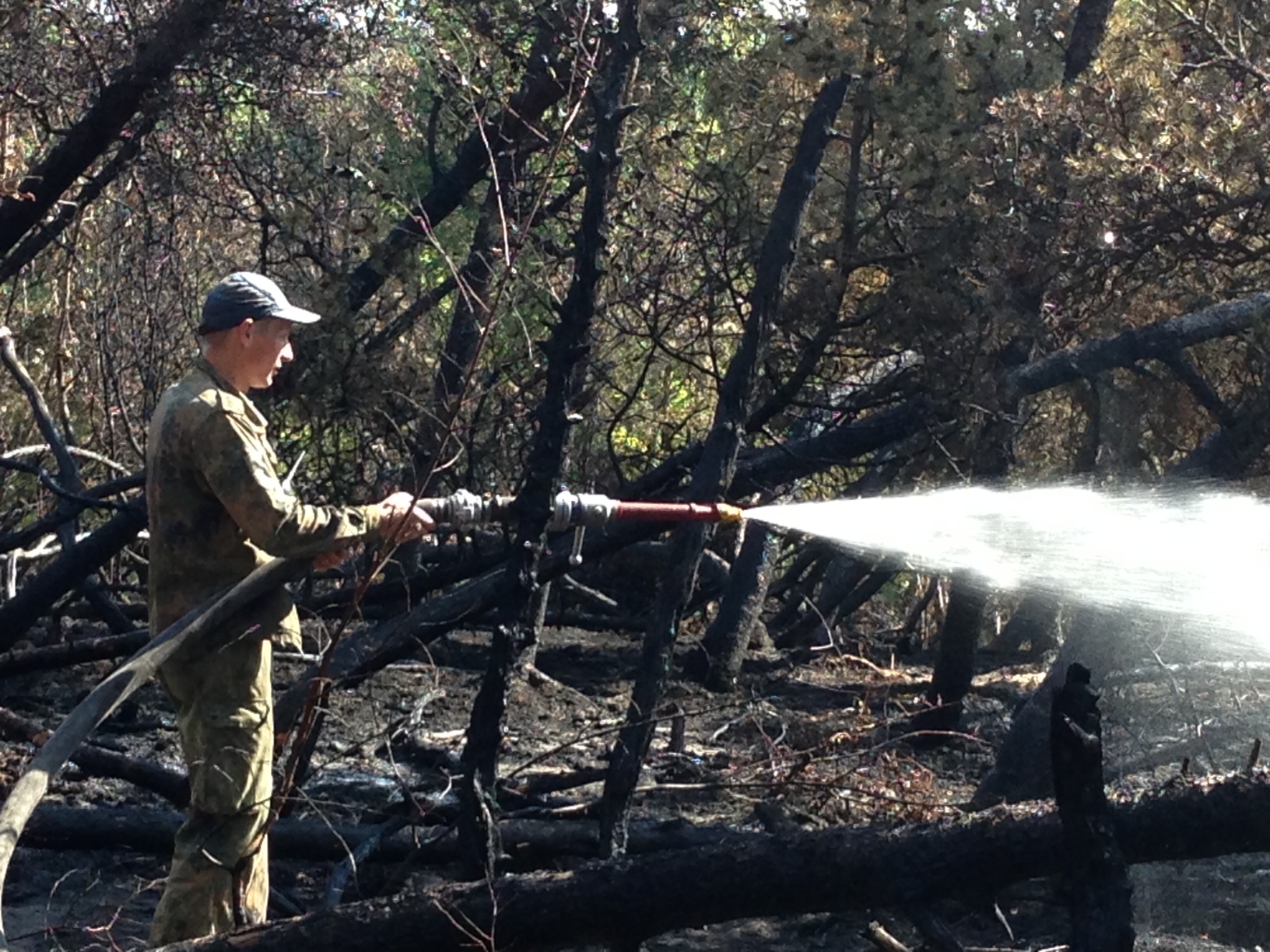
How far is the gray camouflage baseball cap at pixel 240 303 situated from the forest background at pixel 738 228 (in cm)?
128

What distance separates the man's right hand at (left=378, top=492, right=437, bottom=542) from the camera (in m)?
3.85

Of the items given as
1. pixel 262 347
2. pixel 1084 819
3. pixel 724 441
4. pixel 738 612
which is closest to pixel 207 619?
pixel 262 347

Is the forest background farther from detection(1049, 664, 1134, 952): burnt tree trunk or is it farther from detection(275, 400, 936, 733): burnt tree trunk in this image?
detection(1049, 664, 1134, 952): burnt tree trunk

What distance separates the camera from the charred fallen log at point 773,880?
3566 mm

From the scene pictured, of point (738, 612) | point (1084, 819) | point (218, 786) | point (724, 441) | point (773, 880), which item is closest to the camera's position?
point (1084, 819)

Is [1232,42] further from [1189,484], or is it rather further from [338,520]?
[338,520]


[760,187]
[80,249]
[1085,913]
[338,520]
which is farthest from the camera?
[80,249]

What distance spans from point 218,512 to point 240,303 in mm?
552

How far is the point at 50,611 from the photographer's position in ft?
23.6

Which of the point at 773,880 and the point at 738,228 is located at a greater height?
the point at 738,228

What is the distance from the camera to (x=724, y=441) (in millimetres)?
4953

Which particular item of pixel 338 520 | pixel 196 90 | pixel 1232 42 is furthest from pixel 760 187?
pixel 338 520

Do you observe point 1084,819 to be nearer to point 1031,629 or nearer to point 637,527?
point 637,527

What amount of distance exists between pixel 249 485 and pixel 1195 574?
3787 mm
